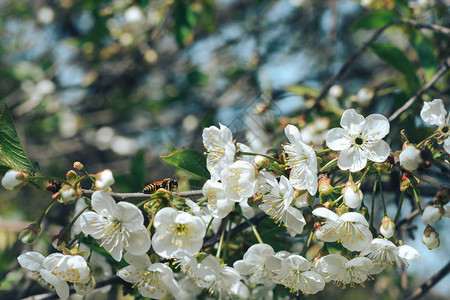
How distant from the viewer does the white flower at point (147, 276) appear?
1.27 m

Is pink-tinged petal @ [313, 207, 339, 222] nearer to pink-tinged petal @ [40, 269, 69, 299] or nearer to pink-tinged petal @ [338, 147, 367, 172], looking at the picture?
pink-tinged petal @ [338, 147, 367, 172]

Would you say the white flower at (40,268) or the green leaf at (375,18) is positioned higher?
the green leaf at (375,18)

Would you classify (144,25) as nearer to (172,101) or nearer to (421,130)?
(172,101)

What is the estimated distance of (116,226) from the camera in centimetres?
121

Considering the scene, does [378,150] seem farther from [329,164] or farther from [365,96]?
[365,96]

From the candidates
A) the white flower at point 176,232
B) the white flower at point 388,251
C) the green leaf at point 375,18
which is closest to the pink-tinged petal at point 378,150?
the white flower at point 388,251

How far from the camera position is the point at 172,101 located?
3.79m

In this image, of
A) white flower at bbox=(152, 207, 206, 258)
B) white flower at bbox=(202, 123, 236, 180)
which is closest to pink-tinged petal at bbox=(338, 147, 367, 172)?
white flower at bbox=(202, 123, 236, 180)

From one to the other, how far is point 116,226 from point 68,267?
17 cm

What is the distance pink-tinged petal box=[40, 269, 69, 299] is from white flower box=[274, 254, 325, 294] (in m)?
0.63

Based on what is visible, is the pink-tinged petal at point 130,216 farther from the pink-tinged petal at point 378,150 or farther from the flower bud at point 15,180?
the pink-tinged petal at point 378,150

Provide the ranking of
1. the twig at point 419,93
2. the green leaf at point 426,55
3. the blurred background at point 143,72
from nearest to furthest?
1. the twig at point 419,93
2. the green leaf at point 426,55
3. the blurred background at point 143,72

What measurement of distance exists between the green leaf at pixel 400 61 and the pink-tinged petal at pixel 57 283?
168cm

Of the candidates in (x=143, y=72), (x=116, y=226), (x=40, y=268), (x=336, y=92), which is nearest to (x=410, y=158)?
(x=116, y=226)
